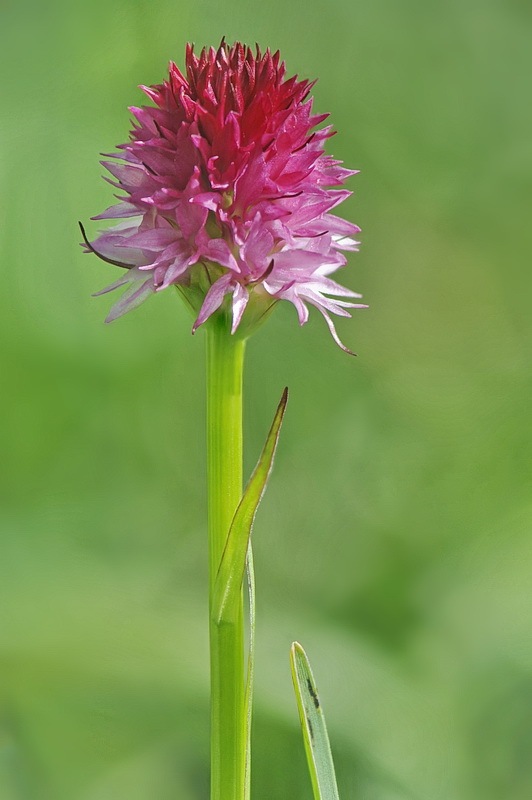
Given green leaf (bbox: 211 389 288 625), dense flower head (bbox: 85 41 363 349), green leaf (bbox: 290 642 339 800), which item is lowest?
green leaf (bbox: 290 642 339 800)

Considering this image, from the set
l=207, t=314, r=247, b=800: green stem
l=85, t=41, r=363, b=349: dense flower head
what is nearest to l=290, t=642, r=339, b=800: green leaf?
l=207, t=314, r=247, b=800: green stem

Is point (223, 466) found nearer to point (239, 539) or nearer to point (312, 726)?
point (239, 539)

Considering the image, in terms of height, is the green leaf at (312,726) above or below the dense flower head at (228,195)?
below

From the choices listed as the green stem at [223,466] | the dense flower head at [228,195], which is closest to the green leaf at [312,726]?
the green stem at [223,466]

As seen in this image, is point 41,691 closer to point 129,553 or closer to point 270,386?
point 129,553

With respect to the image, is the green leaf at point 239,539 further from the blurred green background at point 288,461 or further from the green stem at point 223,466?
the blurred green background at point 288,461

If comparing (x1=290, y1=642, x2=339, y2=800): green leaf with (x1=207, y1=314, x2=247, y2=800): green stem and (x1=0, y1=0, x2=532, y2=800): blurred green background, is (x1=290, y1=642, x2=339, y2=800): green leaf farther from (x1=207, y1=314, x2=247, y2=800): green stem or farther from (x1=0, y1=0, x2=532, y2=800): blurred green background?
(x1=0, y1=0, x2=532, y2=800): blurred green background
